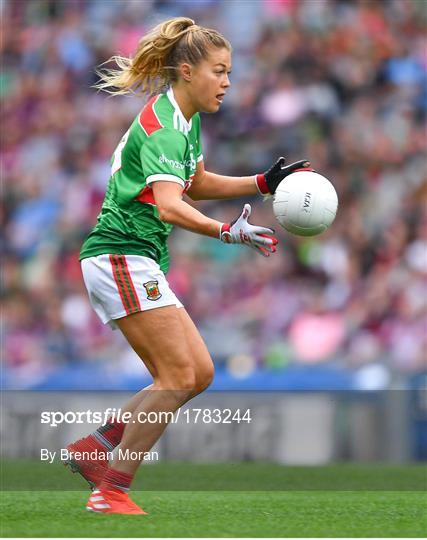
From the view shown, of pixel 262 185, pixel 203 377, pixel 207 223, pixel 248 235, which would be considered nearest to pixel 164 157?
pixel 207 223

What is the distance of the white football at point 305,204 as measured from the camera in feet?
17.5

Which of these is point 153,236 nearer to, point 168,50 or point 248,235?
point 248,235

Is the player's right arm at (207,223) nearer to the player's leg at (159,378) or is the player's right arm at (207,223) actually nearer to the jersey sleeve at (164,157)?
the jersey sleeve at (164,157)

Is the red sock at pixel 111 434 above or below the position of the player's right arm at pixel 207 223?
below

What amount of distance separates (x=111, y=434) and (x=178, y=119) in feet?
4.59

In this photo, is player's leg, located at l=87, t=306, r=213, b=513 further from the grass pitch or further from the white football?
the white football

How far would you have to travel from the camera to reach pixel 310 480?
7.66 meters

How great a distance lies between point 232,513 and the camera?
5.33 m

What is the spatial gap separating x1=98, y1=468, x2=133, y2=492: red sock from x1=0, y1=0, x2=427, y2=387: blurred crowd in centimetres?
497

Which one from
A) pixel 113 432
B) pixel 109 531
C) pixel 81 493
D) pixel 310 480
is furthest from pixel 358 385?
pixel 109 531

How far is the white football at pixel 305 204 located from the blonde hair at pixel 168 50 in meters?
0.67

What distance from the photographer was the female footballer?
16.3 feet

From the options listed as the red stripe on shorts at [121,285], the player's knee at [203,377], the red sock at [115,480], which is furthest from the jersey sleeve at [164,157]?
the red sock at [115,480]

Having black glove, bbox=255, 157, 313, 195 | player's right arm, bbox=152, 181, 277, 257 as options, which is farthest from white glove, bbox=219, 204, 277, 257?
black glove, bbox=255, 157, 313, 195
